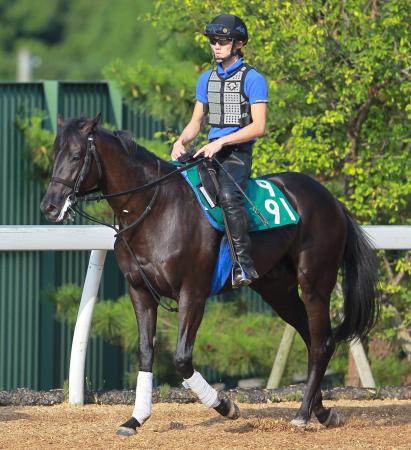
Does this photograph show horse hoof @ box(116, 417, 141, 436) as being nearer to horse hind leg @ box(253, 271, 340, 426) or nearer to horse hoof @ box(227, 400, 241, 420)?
horse hoof @ box(227, 400, 241, 420)

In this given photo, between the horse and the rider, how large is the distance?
18 centimetres

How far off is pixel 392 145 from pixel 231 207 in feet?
12.7

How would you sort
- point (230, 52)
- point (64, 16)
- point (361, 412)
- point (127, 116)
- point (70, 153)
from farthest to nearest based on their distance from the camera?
point (64, 16)
point (127, 116)
point (361, 412)
point (230, 52)
point (70, 153)

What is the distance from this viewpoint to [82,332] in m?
7.93

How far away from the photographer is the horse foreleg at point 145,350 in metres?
6.99

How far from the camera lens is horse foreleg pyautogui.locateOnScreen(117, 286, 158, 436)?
699cm

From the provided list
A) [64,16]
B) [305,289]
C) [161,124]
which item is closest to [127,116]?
[161,124]

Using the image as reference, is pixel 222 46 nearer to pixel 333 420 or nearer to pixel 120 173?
pixel 120 173

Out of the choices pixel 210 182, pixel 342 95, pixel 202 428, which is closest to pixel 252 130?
pixel 210 182

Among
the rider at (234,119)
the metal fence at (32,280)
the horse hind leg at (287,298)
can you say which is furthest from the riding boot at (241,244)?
the metal fence at (32,280)

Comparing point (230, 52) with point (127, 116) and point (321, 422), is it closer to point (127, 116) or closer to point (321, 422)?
point (321, 422)

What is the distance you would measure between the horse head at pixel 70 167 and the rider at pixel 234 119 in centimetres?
68

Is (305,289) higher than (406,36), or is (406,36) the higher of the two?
(406,36)

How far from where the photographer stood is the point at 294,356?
1105 cm
